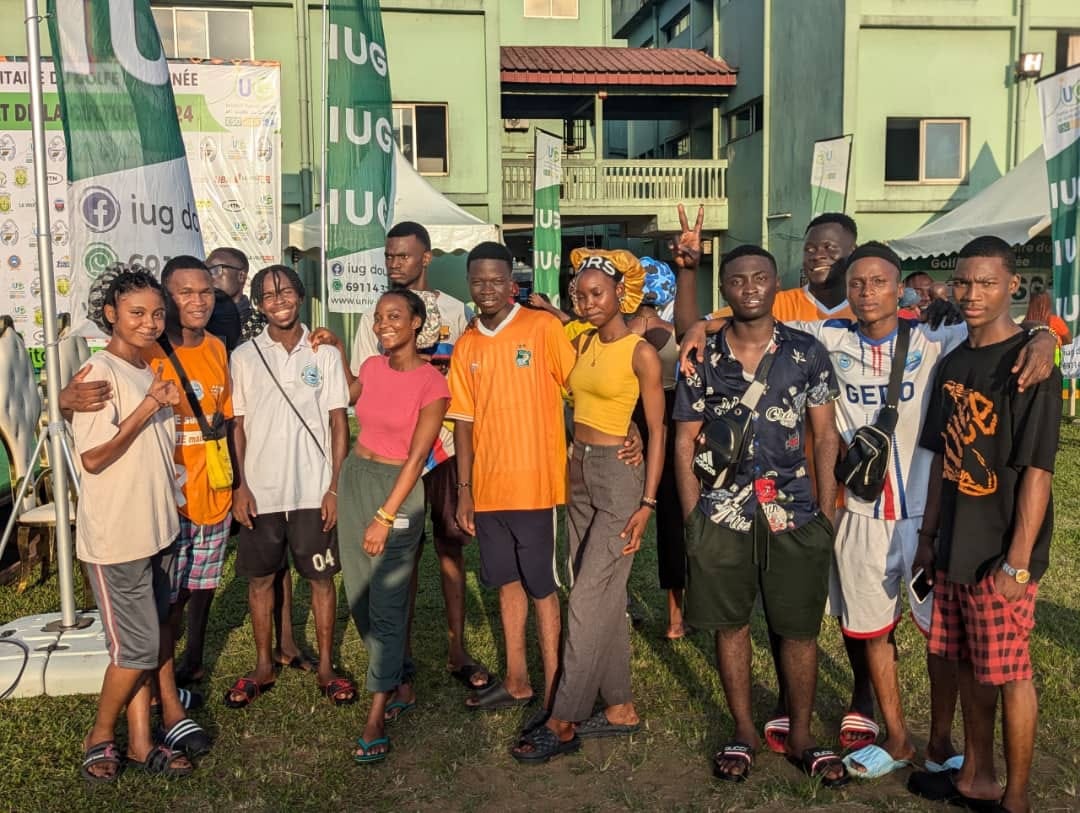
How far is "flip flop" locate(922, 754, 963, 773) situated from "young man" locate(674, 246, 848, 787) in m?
0.32

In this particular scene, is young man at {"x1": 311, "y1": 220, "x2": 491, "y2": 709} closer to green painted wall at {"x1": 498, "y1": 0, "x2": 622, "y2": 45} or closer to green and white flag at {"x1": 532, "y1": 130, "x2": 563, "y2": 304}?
green and white flag at {"x1": 532, "y1": 130, "x2": 563, "y2": 304}

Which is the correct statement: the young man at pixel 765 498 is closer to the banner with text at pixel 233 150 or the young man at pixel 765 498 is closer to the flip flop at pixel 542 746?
the flip flop at pixel 542 746

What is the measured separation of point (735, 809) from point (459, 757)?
1.14 m

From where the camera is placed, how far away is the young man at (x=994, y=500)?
2.92m

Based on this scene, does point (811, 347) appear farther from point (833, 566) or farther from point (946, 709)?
Result: point (946, 709)

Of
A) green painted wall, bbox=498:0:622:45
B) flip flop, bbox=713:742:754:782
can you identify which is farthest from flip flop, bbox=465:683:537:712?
green painted wall, bbox=498:0:622:45

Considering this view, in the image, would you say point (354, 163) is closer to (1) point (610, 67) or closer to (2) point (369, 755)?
(2) point (369, 755)

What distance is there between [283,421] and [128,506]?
83 cm

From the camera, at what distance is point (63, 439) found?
4.66m

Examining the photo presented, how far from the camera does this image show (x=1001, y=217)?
12.4 m

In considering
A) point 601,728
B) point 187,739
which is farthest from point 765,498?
point 187,739

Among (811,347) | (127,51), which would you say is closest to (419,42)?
(127,51)

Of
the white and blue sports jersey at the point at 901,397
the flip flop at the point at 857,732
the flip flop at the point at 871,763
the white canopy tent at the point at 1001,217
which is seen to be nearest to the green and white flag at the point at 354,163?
the white and blue sports jersey at the point at 901,397

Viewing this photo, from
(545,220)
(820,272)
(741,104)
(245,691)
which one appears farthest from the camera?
(741,104)
